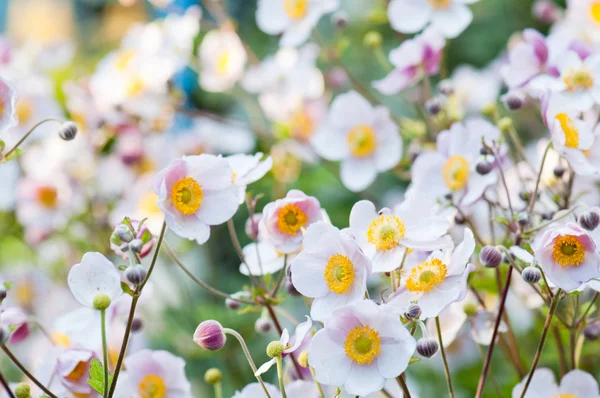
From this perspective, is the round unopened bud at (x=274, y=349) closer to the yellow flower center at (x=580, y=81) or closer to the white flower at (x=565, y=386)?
the white flower at (x=565, y=386)

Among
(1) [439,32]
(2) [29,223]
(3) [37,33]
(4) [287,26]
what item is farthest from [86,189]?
(3) [37,33]

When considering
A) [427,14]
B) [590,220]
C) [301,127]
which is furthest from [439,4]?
[590,220]

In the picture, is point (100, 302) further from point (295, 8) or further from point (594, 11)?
point (594, 11)

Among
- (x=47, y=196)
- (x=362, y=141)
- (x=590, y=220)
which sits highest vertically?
(x=590, y=220)

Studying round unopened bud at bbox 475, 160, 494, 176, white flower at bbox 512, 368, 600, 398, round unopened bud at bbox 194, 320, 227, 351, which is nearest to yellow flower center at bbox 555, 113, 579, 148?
round unopened bud at bbox 475, 160, 494, 176

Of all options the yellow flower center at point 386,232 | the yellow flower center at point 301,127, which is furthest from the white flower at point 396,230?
the yellow flower center at point 301,127

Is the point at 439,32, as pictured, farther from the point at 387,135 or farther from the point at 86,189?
the point at 86,189
